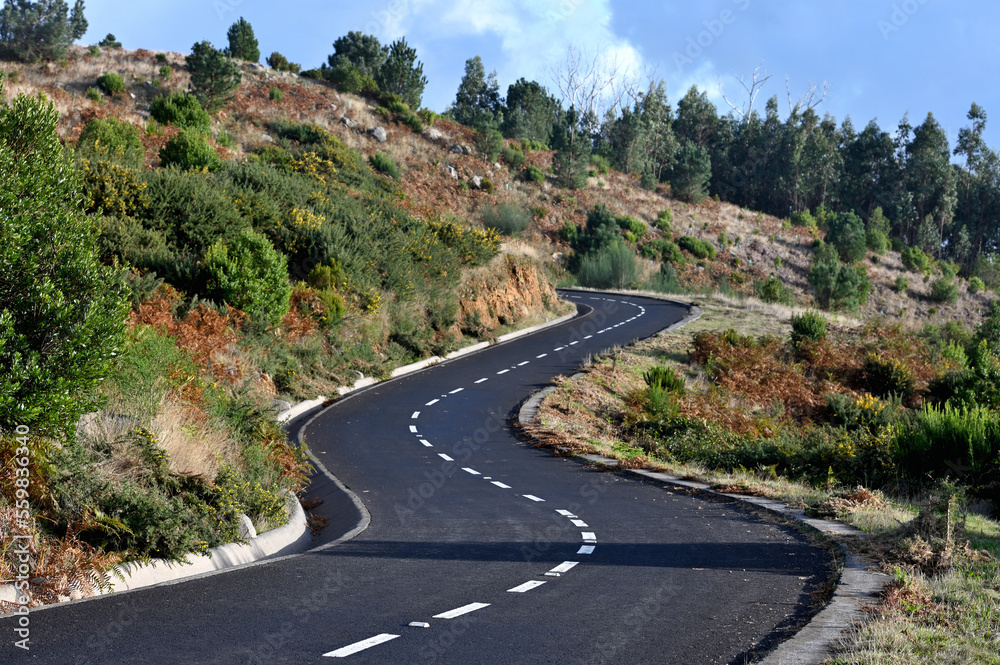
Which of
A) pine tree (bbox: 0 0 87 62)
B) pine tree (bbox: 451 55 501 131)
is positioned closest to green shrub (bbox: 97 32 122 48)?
pine tree (bbox: 0 0 87 62)

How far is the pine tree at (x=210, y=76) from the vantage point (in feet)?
160

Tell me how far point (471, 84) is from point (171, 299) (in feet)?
246

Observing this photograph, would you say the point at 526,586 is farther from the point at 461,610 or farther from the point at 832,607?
the point at 832,607

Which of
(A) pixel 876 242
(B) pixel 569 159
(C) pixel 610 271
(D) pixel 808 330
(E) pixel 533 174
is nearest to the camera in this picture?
(D) pixel 808 330

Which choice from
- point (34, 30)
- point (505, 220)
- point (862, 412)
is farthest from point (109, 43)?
point (862, 412)

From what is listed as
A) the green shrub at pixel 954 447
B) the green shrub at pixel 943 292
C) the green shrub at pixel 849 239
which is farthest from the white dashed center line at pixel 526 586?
the green shrub at pixel 943 292

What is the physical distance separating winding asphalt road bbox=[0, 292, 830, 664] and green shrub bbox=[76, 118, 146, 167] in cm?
1790

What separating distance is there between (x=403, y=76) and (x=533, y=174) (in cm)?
1341

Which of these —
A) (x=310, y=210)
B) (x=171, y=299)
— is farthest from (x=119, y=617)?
(x=310, y=210)

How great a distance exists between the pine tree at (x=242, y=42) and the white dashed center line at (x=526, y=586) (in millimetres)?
67474

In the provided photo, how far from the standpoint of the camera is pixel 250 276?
19.6 m

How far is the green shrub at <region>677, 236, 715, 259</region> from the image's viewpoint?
67.8 meters

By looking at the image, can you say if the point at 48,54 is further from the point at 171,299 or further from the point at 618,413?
the point at 618,413

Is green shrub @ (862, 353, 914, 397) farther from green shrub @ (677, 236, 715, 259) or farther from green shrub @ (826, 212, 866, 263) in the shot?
green shrub @ (826, 212, 866, 263)
